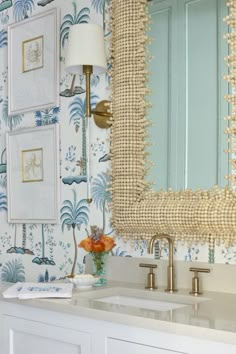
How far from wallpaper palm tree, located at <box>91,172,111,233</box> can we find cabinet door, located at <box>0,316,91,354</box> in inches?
23.6

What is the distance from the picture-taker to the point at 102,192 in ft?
7.99

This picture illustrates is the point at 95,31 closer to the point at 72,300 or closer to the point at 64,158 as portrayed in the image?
the point at 64,158

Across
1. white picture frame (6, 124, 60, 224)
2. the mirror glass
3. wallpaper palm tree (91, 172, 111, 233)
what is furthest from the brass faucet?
→ white picture frame (6, 124, 60, 224)

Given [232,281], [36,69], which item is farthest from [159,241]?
[36,69]

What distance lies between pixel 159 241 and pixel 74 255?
0.47 m

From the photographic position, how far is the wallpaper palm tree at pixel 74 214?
251 centimetres

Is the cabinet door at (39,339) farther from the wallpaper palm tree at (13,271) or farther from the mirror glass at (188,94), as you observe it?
the wallpaper palm tree at (13,271)

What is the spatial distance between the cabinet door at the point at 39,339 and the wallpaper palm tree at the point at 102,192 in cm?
60

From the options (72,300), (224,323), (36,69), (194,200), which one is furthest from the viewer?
(36,69)

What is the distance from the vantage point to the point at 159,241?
7.30ft

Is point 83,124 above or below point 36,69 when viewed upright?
below

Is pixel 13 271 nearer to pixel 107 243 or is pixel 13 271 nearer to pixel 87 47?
pixel 107 243

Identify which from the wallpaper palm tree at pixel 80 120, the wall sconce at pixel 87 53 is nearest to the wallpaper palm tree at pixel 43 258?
the wallpaper palm tree at pixel 80 120

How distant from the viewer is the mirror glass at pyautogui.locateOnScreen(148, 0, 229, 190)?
6.72 feet
